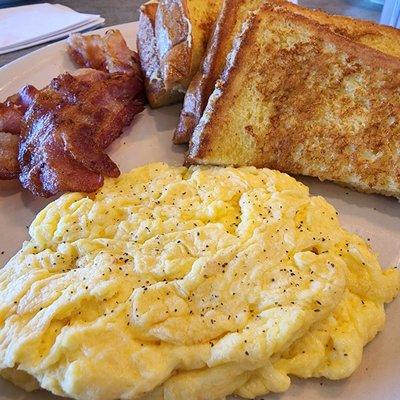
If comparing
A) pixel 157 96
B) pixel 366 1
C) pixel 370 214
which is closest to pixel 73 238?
pixel 157 96

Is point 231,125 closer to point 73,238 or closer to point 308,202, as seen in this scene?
point 308,202

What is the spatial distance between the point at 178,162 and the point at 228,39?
0.72m

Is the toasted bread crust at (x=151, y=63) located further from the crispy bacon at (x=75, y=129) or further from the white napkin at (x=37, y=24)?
the white napkin at (x=37, y=24)

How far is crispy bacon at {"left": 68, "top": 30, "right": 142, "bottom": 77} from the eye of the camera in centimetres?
296

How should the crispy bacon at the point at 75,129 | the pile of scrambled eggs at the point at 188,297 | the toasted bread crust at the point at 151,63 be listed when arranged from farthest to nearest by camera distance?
the toasted bread crust at the point at 151,63 < the crispy bacon at the point at 75,129 < the pile of scrambled eggs at the point at 188,297

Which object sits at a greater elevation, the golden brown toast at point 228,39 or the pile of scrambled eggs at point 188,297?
the golden brown toast at point 228,39

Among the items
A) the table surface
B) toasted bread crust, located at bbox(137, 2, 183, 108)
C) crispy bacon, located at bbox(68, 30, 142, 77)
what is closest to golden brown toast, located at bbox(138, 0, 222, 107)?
toasted bread crust, located at bbox(137, 2, 183, 108)

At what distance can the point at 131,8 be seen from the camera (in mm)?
4906

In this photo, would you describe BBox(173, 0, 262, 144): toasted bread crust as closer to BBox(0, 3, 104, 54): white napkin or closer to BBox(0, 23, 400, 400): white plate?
BBox(0, 23, 400, 400): white plate

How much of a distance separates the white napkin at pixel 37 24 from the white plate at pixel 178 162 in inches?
23.4

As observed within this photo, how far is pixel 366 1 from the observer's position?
199 inches

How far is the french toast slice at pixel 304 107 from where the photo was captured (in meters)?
2.32

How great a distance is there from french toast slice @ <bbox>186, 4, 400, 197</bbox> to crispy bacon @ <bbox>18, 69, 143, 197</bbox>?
1.60ft

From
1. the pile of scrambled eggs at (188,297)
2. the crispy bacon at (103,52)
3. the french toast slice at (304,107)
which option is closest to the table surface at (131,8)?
the crispy bacon at (103,52)
